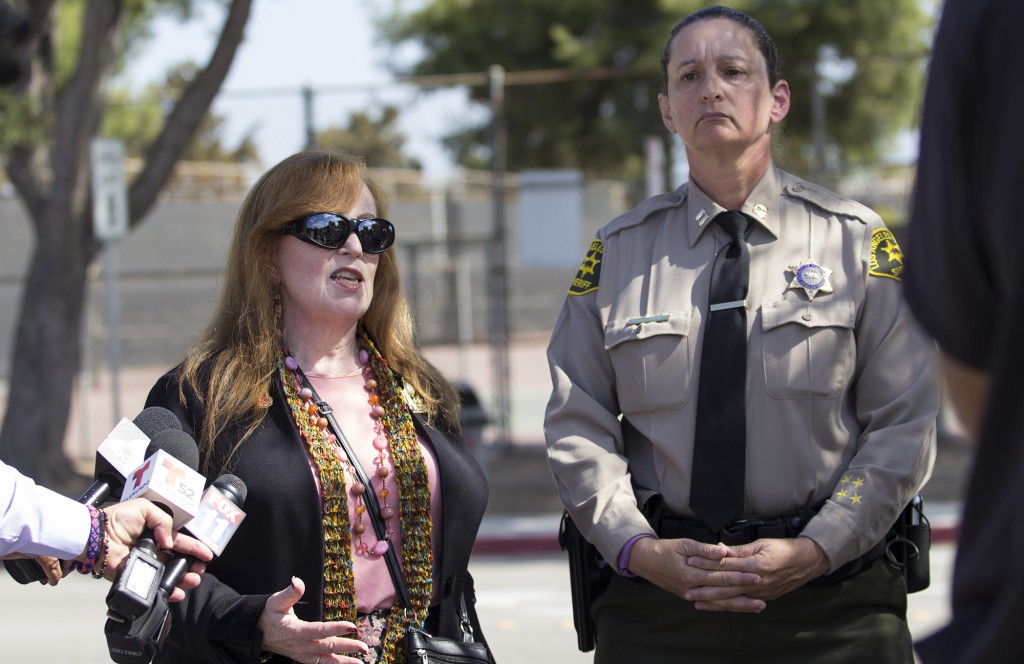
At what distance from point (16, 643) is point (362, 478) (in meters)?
4.58

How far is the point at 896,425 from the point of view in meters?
2.81

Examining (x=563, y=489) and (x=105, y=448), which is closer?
(x=105, y=448)

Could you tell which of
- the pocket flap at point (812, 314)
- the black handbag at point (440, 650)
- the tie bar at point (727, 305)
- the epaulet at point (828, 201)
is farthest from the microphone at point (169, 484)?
the epaulet at point (828, 201)

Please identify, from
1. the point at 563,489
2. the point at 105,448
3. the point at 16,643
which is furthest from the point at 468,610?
the point at 16,643

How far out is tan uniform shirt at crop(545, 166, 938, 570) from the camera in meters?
2.82

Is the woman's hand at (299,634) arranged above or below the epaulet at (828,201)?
below

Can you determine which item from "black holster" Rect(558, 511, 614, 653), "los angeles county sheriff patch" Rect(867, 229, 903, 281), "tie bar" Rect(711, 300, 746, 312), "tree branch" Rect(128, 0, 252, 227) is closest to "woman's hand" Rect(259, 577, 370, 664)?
"black holster" Rect(558, 511, 614, 653)

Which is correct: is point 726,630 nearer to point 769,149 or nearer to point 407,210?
point 769,149

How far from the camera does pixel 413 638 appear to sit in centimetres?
289

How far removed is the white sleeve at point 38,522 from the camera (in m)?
2.47

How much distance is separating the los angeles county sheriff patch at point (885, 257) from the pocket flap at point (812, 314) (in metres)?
0.11

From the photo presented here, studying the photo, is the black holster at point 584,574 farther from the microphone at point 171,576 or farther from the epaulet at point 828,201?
the epaulet at point 828,201

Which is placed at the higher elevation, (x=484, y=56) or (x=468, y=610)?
(x=484, y=56)

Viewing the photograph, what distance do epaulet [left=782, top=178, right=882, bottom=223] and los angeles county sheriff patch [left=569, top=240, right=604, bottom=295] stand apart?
19.6 inches
